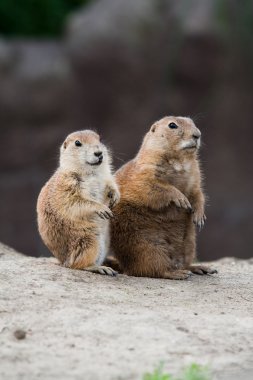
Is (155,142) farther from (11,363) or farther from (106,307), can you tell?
(11,363)

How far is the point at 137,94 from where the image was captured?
51.1 feet

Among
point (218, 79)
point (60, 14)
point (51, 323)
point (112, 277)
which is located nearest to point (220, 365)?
point (51, 323)

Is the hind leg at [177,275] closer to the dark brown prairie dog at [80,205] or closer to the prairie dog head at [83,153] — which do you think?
the dark brown prairie dog at [80,205]

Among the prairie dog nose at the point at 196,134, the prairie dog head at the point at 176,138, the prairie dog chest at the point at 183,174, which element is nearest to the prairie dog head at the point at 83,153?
the prairie dog head at the point at 176,138

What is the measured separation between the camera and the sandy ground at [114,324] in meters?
5.00

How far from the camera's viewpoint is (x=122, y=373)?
4863 mm

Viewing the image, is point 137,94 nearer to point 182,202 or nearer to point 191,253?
point 191,253

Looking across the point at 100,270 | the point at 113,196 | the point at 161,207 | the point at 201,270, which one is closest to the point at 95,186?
the point at 113,196

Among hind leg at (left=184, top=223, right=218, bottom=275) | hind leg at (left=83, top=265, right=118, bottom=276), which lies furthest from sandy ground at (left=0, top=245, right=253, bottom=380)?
hind leg at (left=184, top=223, right=218, bottom=275)

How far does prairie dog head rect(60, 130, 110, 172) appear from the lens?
23.5ft

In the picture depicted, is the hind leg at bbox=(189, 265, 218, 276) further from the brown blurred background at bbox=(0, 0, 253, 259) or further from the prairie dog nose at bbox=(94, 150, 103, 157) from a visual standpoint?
the brown blurred background at bbox=(0, 0, 253, 259)

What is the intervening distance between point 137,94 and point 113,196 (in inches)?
334

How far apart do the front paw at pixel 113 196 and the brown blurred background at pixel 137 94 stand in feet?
26.5

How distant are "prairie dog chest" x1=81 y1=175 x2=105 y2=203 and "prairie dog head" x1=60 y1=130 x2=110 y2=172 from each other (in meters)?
0.08
